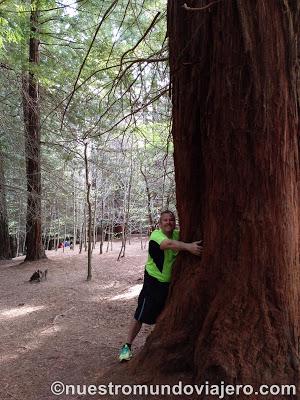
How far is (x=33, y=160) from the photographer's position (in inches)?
537

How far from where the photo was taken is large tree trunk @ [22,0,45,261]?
→ 1291 centimetres

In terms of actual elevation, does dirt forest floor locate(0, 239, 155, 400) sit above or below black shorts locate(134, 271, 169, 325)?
below

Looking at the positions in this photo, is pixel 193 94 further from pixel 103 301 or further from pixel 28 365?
pixel 103 301

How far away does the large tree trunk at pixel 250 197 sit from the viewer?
2.81 meters

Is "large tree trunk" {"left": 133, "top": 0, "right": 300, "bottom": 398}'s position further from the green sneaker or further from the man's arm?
the green sneaker

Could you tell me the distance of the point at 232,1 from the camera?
2.91 m

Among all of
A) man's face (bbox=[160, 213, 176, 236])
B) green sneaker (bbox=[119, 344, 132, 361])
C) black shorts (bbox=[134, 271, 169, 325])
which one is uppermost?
man's face (bbox=[160, 213, 176, 236])

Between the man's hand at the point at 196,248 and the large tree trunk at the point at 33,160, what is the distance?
10.2 m

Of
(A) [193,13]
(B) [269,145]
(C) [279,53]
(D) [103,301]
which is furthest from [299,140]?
(D) [103,301]

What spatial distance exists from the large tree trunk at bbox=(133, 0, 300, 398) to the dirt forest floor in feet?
4.72

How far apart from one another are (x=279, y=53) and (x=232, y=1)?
532 millimetres

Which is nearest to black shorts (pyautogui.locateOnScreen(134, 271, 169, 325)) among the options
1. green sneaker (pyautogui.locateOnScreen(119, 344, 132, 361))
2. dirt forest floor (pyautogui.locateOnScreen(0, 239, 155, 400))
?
green sneaker (pyautogui.locateOnScreen(119, 344, 132, 361))
